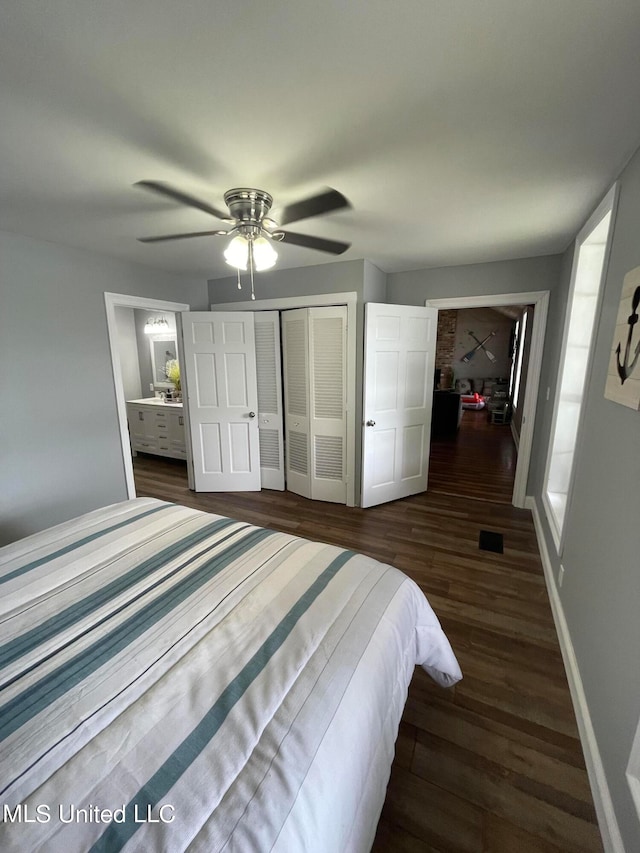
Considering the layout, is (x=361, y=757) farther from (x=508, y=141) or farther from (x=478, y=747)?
(x=508, y=141)

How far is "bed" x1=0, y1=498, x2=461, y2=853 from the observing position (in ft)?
2.09

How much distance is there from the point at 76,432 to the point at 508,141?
129 inches

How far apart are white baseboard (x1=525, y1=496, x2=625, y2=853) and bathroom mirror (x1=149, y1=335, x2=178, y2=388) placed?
5.37m

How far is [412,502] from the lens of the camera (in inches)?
138

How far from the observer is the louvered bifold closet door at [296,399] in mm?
3352

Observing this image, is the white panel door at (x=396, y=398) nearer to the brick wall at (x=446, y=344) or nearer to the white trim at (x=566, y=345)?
the white trim at (x=566, y=345)

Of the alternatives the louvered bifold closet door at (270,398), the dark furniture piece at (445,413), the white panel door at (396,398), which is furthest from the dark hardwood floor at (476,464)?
the louvered bifold closet door at (270,398)

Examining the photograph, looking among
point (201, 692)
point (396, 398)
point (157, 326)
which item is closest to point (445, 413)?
point (396, 398)

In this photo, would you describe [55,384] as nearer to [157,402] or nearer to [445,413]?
[157,402]

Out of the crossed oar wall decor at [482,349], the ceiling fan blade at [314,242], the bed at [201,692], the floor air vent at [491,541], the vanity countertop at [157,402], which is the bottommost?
the floor air vent at [491,541]

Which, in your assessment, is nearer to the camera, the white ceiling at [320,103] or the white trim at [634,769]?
the white ceiling at [320,103]

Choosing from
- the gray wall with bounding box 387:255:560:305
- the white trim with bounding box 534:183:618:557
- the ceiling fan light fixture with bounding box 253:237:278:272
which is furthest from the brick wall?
the ceiling fan light fixture with bounding box 253:237:278:272

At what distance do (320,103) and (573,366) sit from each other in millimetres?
2273

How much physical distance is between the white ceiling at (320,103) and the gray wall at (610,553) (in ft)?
1.66
